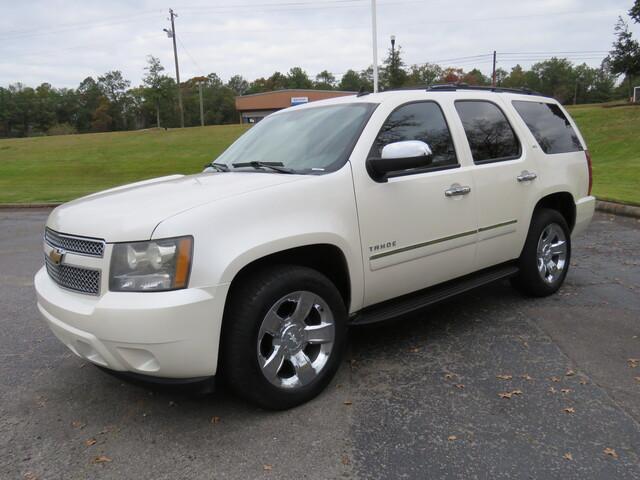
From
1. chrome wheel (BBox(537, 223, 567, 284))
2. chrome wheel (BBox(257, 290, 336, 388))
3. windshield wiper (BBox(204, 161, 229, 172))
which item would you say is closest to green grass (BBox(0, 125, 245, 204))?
windshield wiper (BBox(204, 161, 229, 172))

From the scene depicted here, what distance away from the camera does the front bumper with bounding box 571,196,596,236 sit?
5348 mm

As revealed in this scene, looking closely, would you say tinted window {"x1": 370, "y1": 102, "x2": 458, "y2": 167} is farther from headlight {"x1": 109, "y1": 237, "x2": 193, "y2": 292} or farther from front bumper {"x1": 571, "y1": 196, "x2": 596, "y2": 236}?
front bumper {"x1": 571, "y1": 196, "x2": 596, "y2": 236}

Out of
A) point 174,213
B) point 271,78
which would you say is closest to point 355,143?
point 174,213

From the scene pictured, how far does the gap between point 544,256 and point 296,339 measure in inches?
118

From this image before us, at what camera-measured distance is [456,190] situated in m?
3.94

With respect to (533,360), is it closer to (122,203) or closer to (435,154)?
(435,154)

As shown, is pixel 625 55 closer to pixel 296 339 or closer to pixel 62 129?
pixel 296 339

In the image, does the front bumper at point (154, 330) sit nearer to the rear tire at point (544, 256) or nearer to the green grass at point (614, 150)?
the rear tire at point (544, 256)

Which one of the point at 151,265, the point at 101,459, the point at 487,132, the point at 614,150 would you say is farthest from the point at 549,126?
the point at 614,150

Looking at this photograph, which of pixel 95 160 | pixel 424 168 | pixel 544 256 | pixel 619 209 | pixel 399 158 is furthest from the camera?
pixel 95 160

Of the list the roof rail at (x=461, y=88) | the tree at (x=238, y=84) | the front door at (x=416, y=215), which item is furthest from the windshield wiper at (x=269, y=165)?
the tree at (x=238, y=84)

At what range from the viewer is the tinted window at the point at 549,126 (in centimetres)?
493

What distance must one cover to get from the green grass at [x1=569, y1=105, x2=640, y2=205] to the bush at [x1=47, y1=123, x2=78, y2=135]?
308ft

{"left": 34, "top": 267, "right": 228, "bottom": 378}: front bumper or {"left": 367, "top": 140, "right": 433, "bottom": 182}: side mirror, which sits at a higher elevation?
{"left": 367, "top": 140, "right": 433, "bottom": 182}: side mirror
